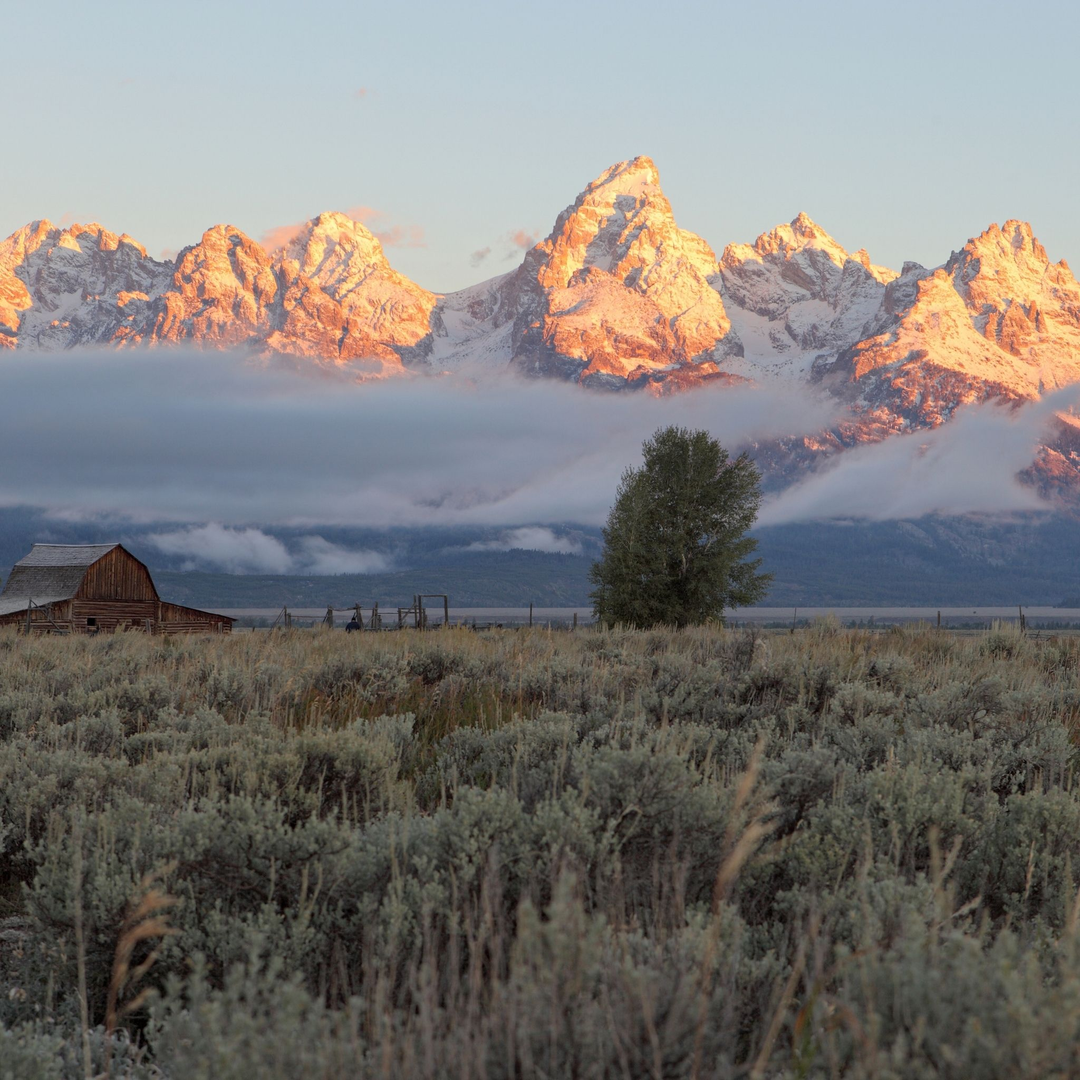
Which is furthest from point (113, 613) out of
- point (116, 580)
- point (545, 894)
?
point (545, 894)

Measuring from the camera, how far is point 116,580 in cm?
5753

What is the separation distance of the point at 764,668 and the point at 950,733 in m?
3.34

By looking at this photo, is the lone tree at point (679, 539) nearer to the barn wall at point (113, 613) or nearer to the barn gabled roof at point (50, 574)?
the barn wall at point (113, 613)

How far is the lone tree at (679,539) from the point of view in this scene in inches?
1667

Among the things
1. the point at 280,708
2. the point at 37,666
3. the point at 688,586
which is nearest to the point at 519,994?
the point at 280,708

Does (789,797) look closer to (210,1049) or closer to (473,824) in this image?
(473,824)

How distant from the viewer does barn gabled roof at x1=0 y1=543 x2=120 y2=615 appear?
180 feet

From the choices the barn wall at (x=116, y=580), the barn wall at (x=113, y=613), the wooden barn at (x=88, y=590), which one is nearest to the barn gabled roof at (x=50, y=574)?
the wooden barn at (x=88, y=590)

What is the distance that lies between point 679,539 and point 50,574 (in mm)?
37462

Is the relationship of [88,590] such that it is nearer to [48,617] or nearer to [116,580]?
[116,580]

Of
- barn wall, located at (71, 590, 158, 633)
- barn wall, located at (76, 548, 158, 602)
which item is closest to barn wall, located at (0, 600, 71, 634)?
barn wall, located at (71, 590, 158, 633)

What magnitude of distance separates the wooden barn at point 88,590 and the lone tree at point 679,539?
1019 inches

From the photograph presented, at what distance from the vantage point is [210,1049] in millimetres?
2586

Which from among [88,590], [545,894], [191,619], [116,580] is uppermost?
[116,580]
